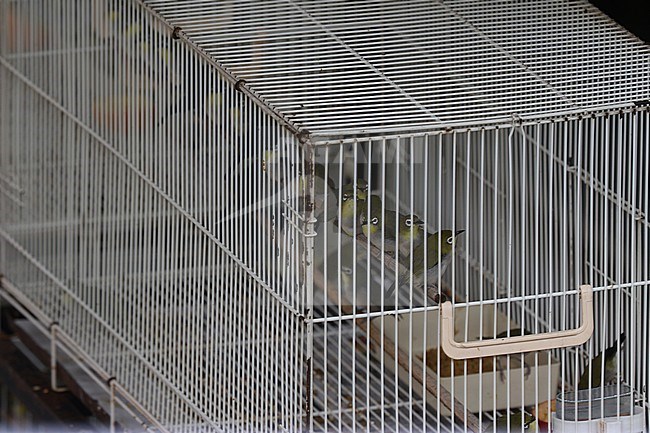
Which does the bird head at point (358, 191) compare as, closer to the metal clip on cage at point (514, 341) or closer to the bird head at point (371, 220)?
the bird head at point (371, 220)

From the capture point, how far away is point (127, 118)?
1.75m

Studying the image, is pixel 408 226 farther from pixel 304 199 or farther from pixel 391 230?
pixel 304 199

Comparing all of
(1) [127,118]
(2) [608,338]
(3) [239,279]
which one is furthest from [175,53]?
(2) [608,338]

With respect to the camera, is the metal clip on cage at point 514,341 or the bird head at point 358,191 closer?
the metal clip on cage at point 514,341

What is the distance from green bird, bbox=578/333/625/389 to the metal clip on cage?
8 centimetres

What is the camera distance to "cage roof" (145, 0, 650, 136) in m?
1.41

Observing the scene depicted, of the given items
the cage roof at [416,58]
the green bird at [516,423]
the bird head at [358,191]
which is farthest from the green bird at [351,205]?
the green bird at [516,423]

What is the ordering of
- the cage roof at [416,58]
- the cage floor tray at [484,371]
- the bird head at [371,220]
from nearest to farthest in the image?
the cage roof at [416,58] < the bird head at [371,220] < the cage floor tray at [484,371]

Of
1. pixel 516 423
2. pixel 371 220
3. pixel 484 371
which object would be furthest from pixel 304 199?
pixel 484 371

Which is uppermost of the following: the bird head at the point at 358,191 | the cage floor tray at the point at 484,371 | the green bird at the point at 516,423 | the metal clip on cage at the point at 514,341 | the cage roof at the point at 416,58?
the cage roof at the point at 416,58

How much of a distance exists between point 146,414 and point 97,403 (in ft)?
0.61

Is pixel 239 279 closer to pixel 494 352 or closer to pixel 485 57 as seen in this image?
pixel 494 352

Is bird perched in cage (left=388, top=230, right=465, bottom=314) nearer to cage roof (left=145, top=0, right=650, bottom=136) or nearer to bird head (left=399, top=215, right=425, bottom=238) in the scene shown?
bird head (left=399, top=215, right=425, bottom=238)

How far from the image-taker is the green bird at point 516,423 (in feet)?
5.08
